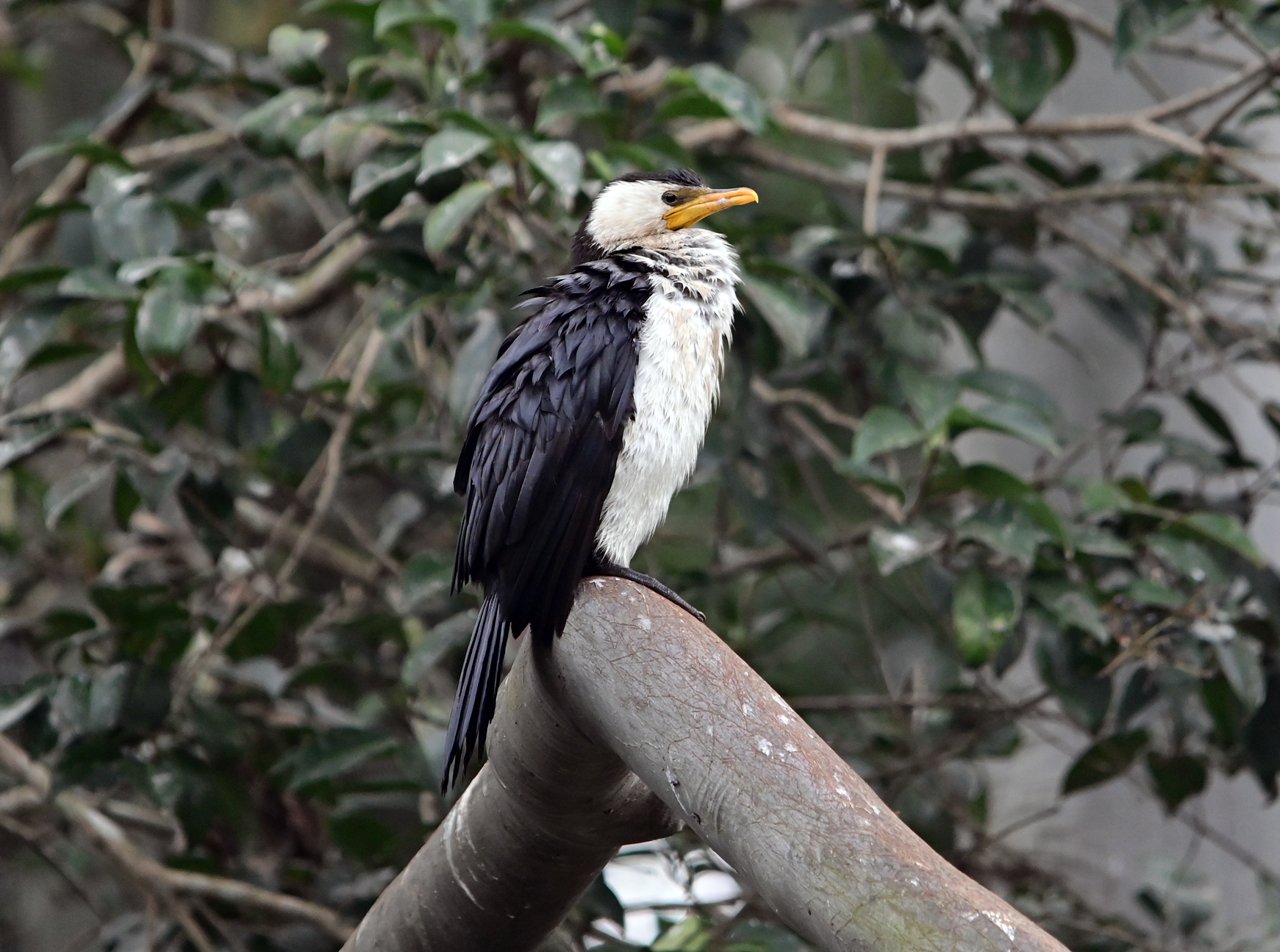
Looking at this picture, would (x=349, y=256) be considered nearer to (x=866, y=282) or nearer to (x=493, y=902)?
(x=866, y=282)

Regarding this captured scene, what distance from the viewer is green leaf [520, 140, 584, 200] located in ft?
6.79

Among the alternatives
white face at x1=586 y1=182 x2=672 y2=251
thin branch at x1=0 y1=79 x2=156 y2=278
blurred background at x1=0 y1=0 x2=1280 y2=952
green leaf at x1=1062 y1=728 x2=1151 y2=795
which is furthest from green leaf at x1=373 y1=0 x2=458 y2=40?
green leaf at x1=1062 y1=728 x2=1151 y2=795

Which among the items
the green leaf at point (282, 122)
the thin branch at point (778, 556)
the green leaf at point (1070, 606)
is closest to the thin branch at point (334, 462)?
the green leaf at point (282, 122)

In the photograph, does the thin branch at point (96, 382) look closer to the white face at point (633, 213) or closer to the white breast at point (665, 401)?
the white face at point (633, 213)

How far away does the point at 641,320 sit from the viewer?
73.6 inches

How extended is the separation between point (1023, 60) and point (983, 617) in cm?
119

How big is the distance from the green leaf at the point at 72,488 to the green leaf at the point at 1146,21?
2.01 m

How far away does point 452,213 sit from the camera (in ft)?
6.89

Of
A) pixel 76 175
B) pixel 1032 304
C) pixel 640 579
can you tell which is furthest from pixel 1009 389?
pixel 76 175

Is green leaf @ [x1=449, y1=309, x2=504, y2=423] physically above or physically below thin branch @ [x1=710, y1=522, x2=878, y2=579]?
above

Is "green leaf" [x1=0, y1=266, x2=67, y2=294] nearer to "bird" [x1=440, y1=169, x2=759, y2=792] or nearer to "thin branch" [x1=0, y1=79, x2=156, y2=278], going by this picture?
"thin branch" [x1=0, y1=79, x2=156, y2=278]

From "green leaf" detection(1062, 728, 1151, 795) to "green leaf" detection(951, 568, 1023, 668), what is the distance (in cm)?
48

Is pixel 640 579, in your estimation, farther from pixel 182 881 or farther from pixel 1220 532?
pixel 182 881

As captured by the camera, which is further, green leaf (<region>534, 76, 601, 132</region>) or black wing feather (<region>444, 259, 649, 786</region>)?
green leaf (<region>534, 76, 601, 132</region>)
